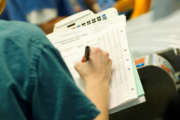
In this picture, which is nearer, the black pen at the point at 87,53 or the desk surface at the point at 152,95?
the black pen at the point at 87,53

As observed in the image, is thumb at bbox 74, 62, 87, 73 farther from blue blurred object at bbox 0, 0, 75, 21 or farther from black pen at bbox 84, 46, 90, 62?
blue blurred object at bbox 0, 0, 75, 21

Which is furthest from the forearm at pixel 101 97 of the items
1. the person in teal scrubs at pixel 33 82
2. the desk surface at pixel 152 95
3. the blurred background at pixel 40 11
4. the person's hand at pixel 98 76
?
the blurred background at pixel 40 11

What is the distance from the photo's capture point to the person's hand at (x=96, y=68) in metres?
0.49

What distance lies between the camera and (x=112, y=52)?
1.78ft

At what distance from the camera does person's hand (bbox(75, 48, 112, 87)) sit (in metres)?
0.49

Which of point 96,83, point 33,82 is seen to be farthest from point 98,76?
point 33,82

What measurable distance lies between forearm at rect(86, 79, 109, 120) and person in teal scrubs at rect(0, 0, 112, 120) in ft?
0.34

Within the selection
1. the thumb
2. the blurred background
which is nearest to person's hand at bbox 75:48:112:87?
the thumb

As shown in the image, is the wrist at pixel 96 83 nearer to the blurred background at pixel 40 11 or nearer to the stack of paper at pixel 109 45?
the stack of paper at pixel 109 45

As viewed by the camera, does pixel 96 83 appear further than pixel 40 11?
No

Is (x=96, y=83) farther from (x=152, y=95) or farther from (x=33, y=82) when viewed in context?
(x=152, y=95)

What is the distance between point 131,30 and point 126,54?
48 cm

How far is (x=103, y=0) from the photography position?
114 cm

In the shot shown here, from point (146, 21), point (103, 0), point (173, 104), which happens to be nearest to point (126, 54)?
point (173, 104)
